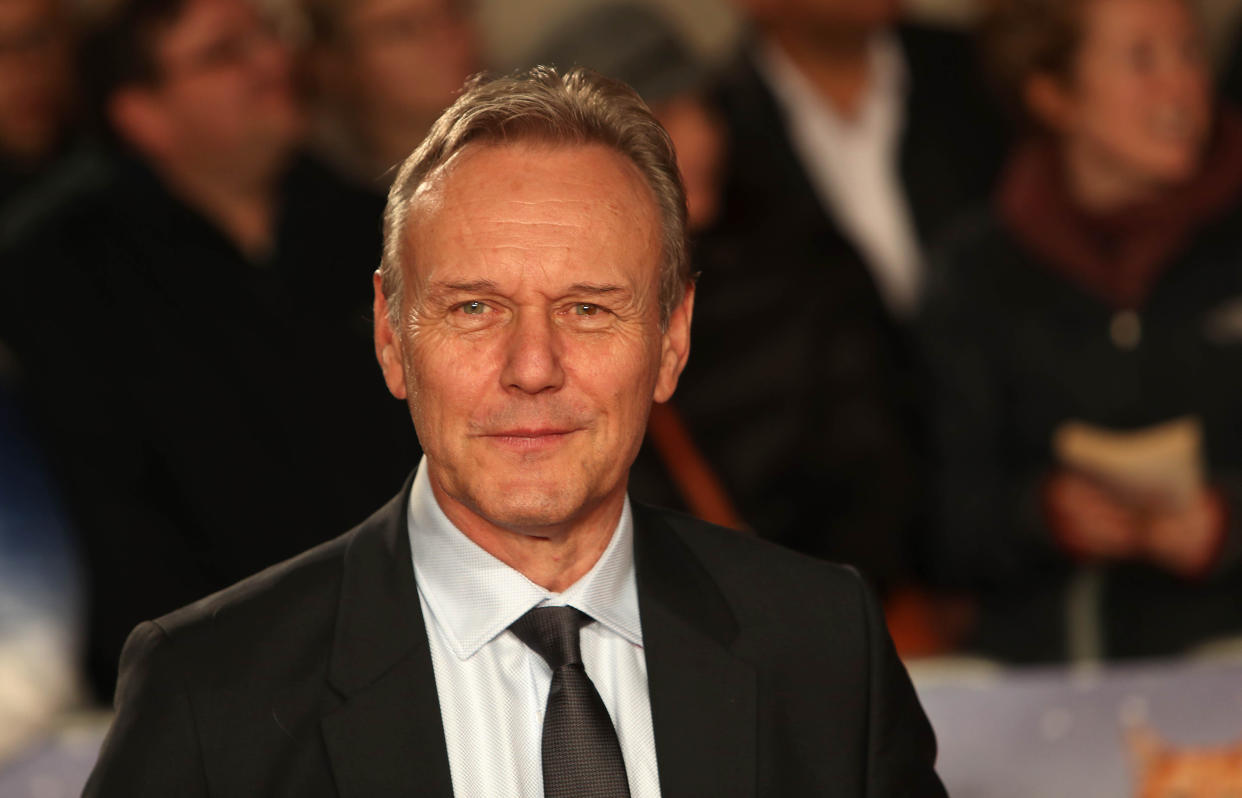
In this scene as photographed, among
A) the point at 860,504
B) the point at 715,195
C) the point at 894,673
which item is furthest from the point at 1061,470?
the point at 894,673

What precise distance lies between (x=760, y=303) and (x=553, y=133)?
2.67 meters

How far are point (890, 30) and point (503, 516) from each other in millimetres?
3354

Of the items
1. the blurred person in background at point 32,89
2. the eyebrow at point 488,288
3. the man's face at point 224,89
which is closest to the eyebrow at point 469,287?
the eyebrow at point 488,288

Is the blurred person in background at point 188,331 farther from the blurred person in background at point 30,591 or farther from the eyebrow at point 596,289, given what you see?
the eyebrow at point 596,289

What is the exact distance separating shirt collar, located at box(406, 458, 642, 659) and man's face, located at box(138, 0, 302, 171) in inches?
98.9

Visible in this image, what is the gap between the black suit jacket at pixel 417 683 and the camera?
4.84ft

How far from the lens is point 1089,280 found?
174 inches

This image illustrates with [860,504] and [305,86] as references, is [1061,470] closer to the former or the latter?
[860,504]

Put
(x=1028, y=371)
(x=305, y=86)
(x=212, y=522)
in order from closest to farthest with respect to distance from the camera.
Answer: (x=212, y=522), (x=305, y=86), (x=1028, y=371)

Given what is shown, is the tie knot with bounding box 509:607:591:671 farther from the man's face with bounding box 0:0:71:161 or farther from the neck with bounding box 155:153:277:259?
the man's face with bounding box 0:0:71:161

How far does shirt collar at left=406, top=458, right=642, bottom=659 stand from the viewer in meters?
1.62

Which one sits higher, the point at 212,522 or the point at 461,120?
the point at 461,120

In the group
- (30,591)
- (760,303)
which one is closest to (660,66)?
(760,303)

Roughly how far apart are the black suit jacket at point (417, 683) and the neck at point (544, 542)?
2.5 inches
